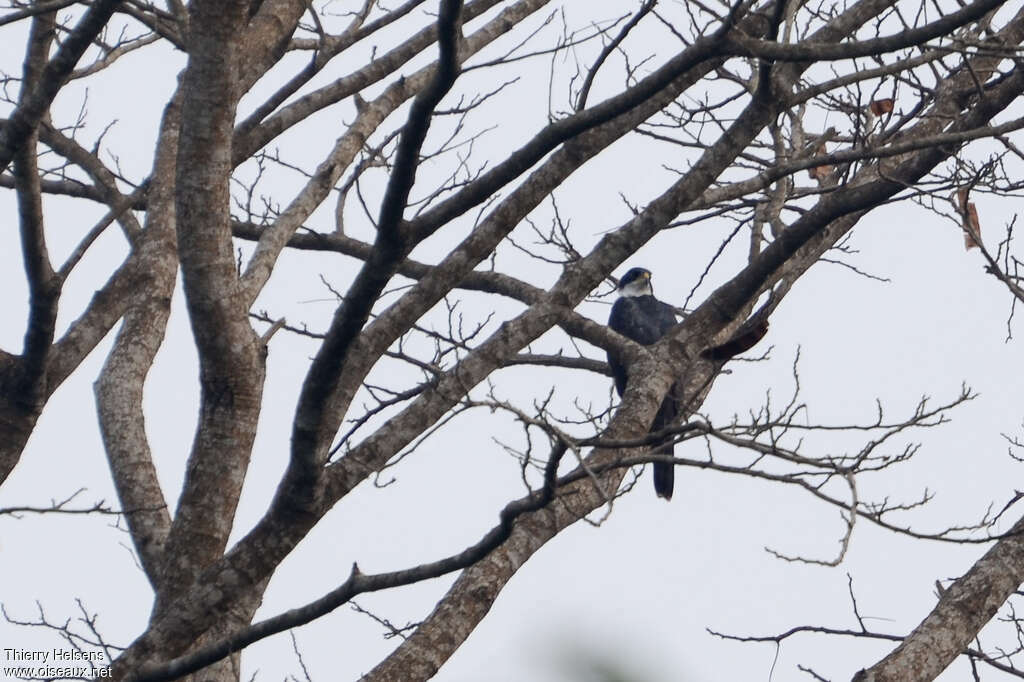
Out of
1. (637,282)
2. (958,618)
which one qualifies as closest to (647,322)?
(637,282)

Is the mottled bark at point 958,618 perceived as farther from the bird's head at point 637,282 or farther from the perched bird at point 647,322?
the bird's head at point 637,282

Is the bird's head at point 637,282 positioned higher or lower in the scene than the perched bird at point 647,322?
higher

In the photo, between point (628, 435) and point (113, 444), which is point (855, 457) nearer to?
point (628, 435)

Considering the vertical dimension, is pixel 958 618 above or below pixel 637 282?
below

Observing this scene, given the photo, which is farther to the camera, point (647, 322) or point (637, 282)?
point (637, 282)

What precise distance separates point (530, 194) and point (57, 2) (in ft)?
5.12

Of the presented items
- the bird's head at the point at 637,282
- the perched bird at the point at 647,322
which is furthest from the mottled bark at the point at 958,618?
the bird's head at the point at 637,282

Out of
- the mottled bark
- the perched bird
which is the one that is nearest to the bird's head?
the perched bird

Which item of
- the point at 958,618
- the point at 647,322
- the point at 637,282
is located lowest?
the point at 958,618

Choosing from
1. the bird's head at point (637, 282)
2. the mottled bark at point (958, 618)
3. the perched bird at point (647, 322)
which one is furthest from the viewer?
the bird's head at point (637, 282)

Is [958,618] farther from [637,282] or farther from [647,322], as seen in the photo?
[637,282]

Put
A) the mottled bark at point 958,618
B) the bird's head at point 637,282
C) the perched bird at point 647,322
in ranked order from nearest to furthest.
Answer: the mottled bark at point 958,618 < the perched bird at point 647,322 < the bird's head at point 637,282

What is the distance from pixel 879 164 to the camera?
4340 millimetres

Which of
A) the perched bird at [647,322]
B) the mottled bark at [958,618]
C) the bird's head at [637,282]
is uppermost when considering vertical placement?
the bird's head at [637,282]
